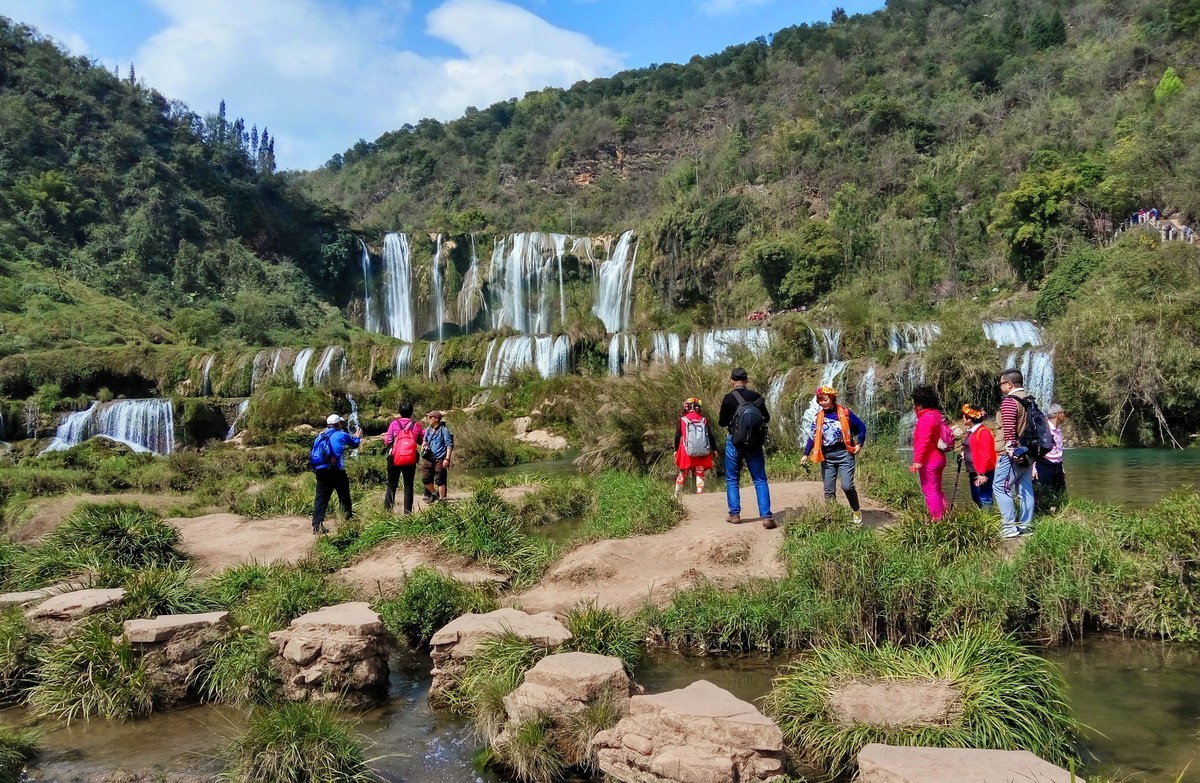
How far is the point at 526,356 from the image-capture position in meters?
33.0

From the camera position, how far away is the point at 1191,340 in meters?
19.1

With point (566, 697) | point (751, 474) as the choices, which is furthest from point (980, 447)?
point (566, 697)

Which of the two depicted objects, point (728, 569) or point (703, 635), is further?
point (728, 569)

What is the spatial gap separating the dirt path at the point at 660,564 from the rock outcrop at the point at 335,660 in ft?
5.96

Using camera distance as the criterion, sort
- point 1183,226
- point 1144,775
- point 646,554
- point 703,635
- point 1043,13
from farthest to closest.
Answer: point 1043,13
point 1183,226
point 646,554
point 703,635
point 1144,775

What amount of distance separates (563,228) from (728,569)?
6249 cm

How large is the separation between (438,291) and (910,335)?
113ft

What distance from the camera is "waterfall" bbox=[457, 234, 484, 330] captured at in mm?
52500

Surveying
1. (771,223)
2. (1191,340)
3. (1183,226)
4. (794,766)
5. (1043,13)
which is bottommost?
(794,766)

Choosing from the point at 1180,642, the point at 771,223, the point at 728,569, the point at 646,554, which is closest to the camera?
the point at 1180,642

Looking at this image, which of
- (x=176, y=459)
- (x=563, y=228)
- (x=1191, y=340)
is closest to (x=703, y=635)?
(x=176, y=459)

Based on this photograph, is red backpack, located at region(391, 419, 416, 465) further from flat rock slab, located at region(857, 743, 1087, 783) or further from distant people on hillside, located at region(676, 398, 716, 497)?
flat rock slab, located at region(857, 743, 1087, 783)

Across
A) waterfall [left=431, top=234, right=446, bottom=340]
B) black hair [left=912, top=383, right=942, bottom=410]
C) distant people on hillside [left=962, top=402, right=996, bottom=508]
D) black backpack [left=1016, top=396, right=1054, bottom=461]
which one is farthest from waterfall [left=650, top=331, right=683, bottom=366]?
waterfall [left=431, top=234, right=446, bottom=340]

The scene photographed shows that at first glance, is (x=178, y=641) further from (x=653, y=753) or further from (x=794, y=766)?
(x=794, y=766)
